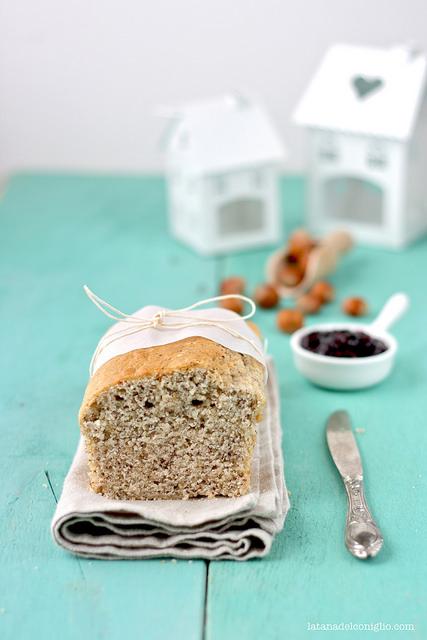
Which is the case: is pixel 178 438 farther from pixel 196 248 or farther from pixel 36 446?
pixel 196 248

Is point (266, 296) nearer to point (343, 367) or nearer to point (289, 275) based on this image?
point (289, 275)

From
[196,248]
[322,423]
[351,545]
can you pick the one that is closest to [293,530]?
[351,545]

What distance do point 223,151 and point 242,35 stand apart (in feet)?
2.63

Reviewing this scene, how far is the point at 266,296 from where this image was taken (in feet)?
6.38

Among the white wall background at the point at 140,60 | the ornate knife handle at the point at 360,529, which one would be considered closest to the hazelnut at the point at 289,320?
the ornate knife handle at the point at 360,529

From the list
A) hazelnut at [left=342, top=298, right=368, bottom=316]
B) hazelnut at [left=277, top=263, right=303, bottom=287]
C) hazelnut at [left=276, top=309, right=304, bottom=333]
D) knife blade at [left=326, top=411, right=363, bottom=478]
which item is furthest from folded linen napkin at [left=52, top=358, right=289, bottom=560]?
hazelnut at [left=277, top=263, right=303, bottom=287]

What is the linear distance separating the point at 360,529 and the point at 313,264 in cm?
90

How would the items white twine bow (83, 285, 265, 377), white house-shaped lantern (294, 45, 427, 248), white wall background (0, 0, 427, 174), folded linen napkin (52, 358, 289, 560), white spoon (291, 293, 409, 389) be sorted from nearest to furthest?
folded linen napkin (52, 358, 289, 560)
white twine bow (83, 285, 265, 377)
white spoon (291, 293, 409, 389)
white house-shaped lantern (294, 45, 427, 248)
white wall background (0, 0, 427, 174)

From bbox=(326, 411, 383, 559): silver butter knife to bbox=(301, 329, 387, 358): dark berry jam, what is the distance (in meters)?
0.14

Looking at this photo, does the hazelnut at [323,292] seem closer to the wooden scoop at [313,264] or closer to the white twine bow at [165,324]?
the wooden scoop at [313,264]

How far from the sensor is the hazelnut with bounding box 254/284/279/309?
195 cm

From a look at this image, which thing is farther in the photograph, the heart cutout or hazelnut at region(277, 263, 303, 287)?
the heart cutout

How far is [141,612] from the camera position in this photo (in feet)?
3.57

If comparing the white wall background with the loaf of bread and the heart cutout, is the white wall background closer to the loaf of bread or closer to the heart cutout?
the heart cutout
